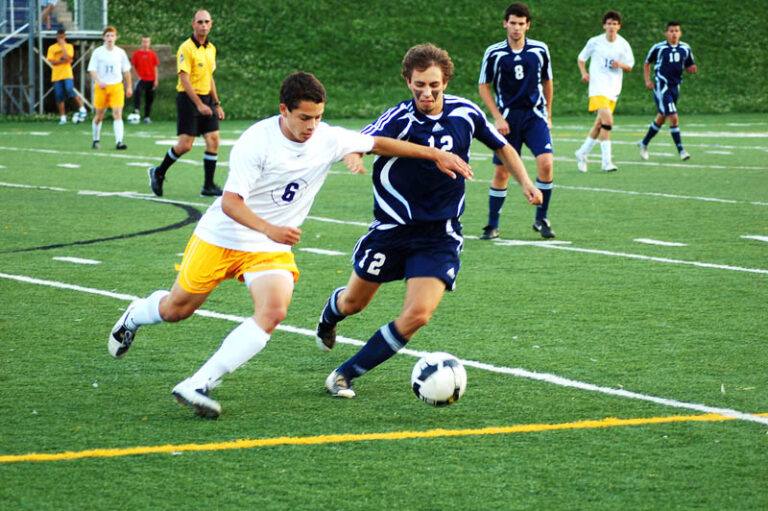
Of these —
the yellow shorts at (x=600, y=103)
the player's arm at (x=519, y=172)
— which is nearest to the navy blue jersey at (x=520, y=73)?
the player's arm at (x=519, y=172)

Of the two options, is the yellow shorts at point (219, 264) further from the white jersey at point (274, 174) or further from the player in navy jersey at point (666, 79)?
the player in navy jersey at point (666, 79)

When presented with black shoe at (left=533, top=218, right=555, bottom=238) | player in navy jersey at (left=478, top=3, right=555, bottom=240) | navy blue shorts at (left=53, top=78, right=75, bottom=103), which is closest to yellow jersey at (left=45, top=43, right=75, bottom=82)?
navy blue shorts at (left=53, top=78, right=75, bottom=103)

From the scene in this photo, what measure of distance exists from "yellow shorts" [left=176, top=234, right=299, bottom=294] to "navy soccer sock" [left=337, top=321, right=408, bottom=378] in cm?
50

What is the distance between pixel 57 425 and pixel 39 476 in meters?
0.74

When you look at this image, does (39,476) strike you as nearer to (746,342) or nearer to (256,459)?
(256,459)

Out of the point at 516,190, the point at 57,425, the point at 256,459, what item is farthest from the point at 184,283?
the point at 516,190

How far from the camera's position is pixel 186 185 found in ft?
53.7

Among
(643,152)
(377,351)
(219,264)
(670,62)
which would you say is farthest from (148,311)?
(670,62)

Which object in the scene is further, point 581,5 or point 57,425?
point 581,5

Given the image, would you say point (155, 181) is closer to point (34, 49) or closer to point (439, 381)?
point (439, 381)

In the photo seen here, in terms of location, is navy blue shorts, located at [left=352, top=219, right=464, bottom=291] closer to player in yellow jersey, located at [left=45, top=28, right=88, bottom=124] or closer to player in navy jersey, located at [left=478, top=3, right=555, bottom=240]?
player in navy jersey, located at [left=478, top=3, right=555, bottom=240]

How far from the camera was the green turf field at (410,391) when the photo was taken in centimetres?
452

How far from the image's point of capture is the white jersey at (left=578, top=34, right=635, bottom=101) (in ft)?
60.7

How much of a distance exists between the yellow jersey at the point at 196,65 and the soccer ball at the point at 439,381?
9.95m
